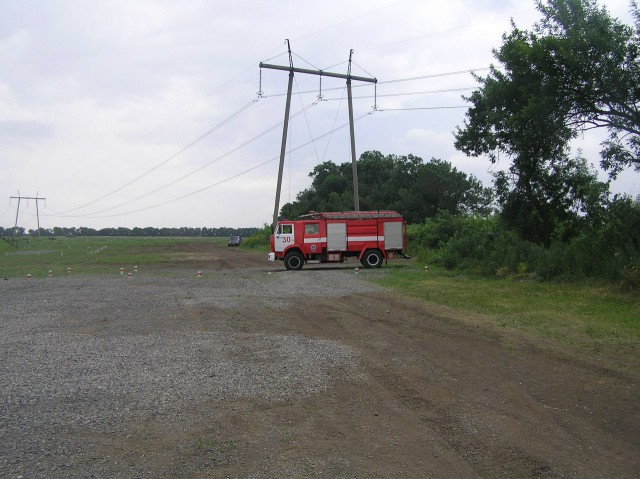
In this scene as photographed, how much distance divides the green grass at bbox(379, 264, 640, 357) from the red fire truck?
772 centimetres

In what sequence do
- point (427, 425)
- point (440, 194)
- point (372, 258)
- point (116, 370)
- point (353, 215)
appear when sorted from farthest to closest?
point (440, 194), point (372, 258), point (353, 215), point (116, 370), point (427, 425)

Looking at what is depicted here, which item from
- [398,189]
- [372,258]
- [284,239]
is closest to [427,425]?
[284,239]

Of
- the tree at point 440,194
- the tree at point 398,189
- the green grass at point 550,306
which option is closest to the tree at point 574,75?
the green grass at point 550,306

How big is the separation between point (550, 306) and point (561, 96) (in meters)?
7.10

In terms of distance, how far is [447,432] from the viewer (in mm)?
5484

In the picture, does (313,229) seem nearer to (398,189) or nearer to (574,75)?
(574,75)

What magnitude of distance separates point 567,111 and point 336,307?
378 inches

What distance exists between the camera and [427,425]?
224 inches

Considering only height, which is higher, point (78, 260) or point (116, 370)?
point (78, 260)

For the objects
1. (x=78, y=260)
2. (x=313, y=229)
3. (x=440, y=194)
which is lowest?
(x=78, y=260)

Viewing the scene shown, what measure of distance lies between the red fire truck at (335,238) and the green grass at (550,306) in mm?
7723

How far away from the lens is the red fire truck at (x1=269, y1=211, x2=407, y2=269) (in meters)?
28.7

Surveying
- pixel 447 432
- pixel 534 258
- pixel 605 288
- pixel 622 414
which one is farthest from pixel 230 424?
pixel 534 258

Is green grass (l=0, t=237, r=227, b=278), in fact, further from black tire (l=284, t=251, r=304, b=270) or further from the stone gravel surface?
the stone gravel surface
